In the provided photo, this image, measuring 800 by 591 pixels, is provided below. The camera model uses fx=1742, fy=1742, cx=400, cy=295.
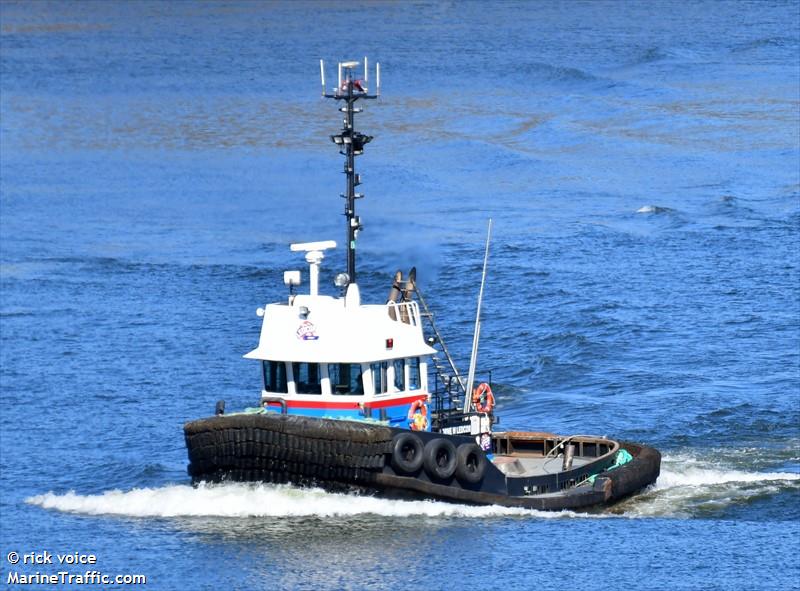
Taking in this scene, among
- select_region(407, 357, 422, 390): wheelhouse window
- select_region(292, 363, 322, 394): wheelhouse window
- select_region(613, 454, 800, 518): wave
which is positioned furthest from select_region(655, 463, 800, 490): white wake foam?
select_region(292, 363, 322, 394): wheelhouse window

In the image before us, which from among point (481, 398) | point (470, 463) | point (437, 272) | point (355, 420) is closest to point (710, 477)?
point (481, 398)

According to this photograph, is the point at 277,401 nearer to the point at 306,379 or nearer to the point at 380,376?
the point at 306,379

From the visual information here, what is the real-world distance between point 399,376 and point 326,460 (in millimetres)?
2537

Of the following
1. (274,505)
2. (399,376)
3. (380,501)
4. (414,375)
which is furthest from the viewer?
(414,375)

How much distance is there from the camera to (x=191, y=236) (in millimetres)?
62156

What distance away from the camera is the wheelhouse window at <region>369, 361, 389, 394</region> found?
30.3 metres

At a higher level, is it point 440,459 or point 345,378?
point 345,378

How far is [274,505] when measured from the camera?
96.9 feet

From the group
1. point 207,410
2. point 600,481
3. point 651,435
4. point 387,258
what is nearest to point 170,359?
point 207,410

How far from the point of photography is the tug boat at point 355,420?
2914 centimetres

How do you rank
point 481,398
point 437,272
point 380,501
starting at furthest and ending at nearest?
point 437,272 → point 481,398 → point 380,501

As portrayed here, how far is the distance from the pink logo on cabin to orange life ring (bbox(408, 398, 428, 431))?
2.12 meters

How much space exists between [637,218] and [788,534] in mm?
33685

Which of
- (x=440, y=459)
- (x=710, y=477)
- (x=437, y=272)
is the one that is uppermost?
(x=437, y=272)
